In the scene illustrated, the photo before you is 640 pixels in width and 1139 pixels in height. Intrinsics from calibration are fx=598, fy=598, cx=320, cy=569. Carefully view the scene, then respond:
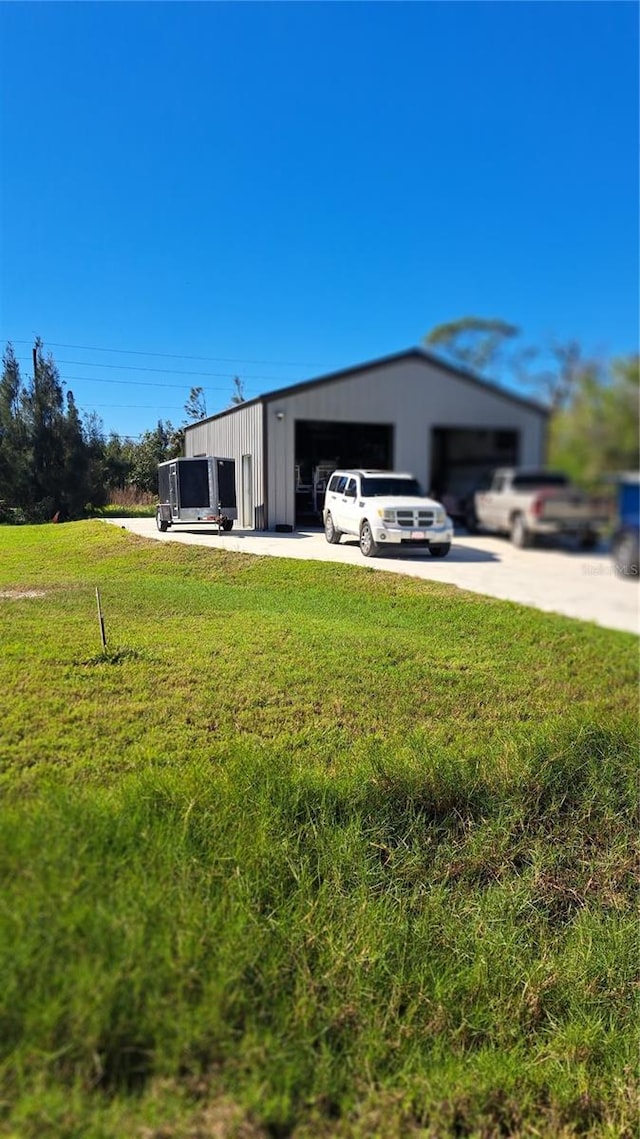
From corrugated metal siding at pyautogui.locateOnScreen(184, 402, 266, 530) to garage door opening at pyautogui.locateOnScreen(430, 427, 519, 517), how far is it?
0.63 m

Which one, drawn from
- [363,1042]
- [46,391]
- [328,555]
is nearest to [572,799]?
[363,1042]

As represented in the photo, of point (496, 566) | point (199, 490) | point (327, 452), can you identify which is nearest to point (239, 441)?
point (199, 490)

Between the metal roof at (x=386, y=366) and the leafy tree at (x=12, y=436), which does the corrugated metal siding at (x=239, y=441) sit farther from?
the leafy tree at (x=12, y=436)

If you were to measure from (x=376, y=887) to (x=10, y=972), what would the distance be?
1.27 m

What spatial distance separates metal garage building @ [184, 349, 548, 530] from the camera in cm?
177

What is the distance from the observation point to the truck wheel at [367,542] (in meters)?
2.20

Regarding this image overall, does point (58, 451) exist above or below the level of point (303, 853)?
above

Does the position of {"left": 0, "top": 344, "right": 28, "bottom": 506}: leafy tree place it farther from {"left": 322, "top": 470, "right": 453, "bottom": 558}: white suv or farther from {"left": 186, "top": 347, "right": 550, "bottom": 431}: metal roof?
{"left": 322, "top": 470, "right": 453, "bottom": 558}: white suv

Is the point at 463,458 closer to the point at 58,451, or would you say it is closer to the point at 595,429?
the point at 595,429

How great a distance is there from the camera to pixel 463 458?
6.16 ft

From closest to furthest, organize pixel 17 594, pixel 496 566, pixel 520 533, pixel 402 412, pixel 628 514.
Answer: pixel 628 514 < pixel 520 533 < pixel 402 412 < pixel 496 566 < pixel 17 594

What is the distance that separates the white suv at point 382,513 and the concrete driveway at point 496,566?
0.06 metres

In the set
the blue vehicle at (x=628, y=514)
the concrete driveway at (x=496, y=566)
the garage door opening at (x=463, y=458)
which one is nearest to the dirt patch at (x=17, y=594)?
the concrete driveway at (x=496, y=566)

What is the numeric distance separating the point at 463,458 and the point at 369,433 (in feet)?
1.09
